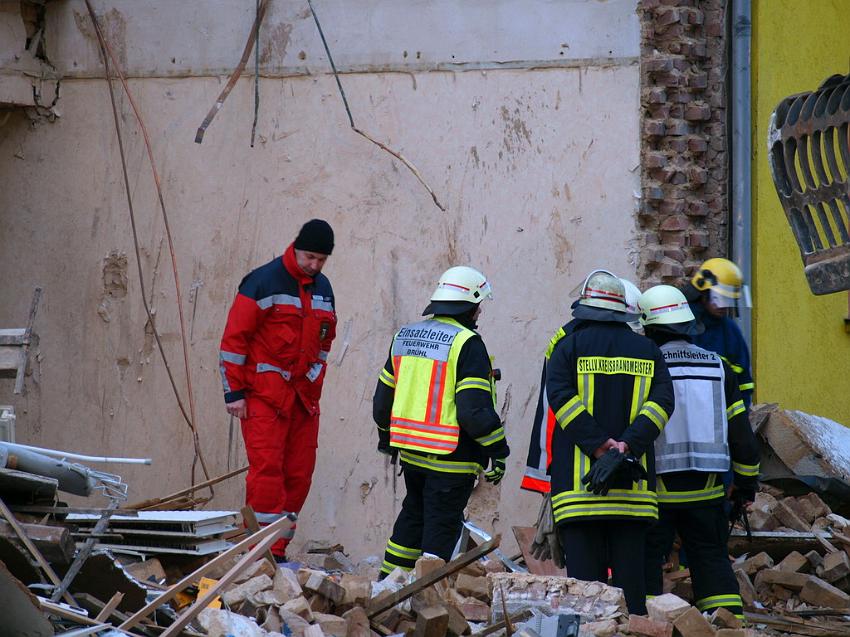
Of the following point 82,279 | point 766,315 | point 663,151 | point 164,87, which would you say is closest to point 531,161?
point 663,151

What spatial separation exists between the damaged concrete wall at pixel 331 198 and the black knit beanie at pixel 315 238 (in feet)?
4.84

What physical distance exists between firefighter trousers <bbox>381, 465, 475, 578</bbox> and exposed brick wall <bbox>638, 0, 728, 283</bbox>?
8.66 ft

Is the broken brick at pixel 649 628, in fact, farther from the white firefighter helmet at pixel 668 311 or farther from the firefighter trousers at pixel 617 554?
the white firefighter helmet at pixel 668 311

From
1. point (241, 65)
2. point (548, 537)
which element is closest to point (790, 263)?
point (548, 537)

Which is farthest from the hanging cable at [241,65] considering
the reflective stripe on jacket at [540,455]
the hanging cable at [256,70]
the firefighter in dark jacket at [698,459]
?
the firefighter in dark jacket at [698,459]

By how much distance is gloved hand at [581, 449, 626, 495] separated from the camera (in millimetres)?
6222

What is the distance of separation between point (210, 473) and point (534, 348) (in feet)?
8.43

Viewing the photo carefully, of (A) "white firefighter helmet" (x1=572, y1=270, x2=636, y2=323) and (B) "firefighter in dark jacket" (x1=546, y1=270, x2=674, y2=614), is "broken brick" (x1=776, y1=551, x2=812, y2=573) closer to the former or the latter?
(B) "firefighter in dark jacket" (x1=546, y1=270, x2=674, y2=614)

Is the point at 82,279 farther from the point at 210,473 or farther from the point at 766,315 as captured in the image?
the point at 766,315

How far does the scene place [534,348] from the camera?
919 cm

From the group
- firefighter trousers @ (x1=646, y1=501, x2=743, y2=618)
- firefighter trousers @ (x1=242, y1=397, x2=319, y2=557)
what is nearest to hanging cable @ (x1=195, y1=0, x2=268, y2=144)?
firefighter trousers @ (x1=242, y1=397, x2=319, y2=557)

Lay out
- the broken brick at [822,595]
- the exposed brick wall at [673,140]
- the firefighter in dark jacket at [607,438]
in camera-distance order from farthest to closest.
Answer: the exposed brick wall at [673,140] < the broken brick at [822,595] < the firefighter in dark jacket at [607,438]

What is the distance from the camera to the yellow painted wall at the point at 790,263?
9555 mm

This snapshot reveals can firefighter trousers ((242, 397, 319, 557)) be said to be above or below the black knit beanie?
below
